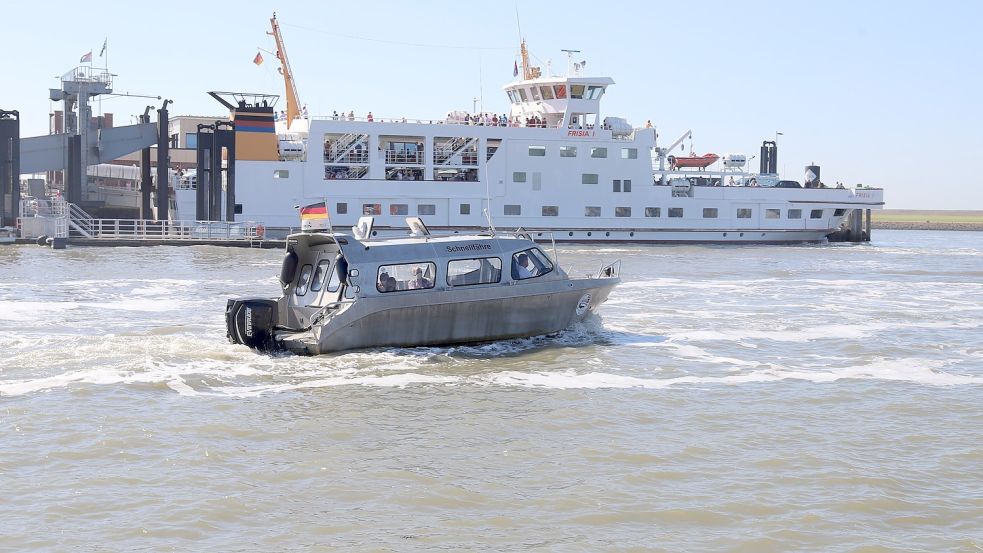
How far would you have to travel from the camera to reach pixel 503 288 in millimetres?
15898

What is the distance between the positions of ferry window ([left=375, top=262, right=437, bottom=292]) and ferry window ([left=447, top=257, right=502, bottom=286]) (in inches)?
12.9

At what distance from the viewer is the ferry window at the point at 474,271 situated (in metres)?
15.7

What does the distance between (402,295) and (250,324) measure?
7.49ft

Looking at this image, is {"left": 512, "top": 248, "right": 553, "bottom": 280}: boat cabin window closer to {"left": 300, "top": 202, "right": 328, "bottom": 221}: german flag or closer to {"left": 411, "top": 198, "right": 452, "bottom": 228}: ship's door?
{"left": 300, "top": 202, "right": 328, "bottom": 221}: german flag

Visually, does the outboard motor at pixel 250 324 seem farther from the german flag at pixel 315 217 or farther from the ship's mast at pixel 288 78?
the ship's mast at pixel 288 78

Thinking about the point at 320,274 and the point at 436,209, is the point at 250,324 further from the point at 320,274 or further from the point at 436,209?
the point at 436,209

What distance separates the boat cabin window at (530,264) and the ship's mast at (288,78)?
36.9 meters

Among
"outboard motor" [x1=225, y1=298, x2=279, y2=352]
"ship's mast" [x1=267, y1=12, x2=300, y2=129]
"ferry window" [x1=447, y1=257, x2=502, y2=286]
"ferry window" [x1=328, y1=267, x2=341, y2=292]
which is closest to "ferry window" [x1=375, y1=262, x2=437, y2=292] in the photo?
"ferry window" [x1=447, y1=257, x2=502, y2=286]

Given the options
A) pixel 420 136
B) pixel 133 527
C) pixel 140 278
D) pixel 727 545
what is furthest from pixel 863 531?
pixel 420 136

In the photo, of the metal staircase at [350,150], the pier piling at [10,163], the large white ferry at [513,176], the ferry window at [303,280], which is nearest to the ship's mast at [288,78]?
the large white ferry at [513,176]

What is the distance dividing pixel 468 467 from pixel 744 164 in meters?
44.4

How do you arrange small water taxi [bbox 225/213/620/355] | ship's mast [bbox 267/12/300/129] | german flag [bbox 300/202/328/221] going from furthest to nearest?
ship's mast [bbox 267/12/300/129]
german flag [bbox 300/202/328/221]
small water taxi [bbox 225/213/620/355]

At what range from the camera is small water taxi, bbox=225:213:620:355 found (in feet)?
48.9

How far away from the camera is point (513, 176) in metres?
47.2
